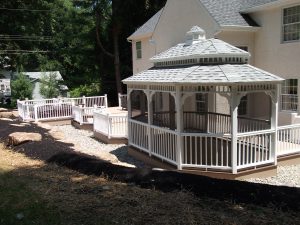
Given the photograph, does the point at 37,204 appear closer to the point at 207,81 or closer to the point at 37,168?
the point at 37,168

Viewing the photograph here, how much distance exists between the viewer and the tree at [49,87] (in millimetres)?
39688

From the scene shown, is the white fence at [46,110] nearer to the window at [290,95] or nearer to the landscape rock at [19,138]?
the landscape rock at [19,138]

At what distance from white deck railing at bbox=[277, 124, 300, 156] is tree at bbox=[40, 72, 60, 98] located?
30971 millimetres

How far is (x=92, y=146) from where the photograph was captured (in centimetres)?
1714

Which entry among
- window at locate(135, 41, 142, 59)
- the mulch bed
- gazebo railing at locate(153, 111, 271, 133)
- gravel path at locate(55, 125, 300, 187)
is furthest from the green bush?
the mulch bed

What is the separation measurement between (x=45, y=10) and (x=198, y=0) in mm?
27128

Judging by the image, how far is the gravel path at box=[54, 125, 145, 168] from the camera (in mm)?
14589

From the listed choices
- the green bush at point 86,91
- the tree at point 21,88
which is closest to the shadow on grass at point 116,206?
the green bush at point 86,91

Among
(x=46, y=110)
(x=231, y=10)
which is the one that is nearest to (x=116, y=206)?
(x=231, y=10)

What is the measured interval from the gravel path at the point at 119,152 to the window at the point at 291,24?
22.5ft

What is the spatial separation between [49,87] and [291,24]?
29412mm

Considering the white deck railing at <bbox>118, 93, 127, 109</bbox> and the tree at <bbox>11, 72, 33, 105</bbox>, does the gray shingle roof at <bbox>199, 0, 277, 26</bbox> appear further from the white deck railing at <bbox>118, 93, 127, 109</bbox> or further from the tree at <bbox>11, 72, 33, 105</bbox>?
the tree at <bbox>11, 72, 33, 105</bbox>

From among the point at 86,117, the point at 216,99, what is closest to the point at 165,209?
the point at 216,99

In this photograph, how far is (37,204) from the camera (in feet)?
22.4
